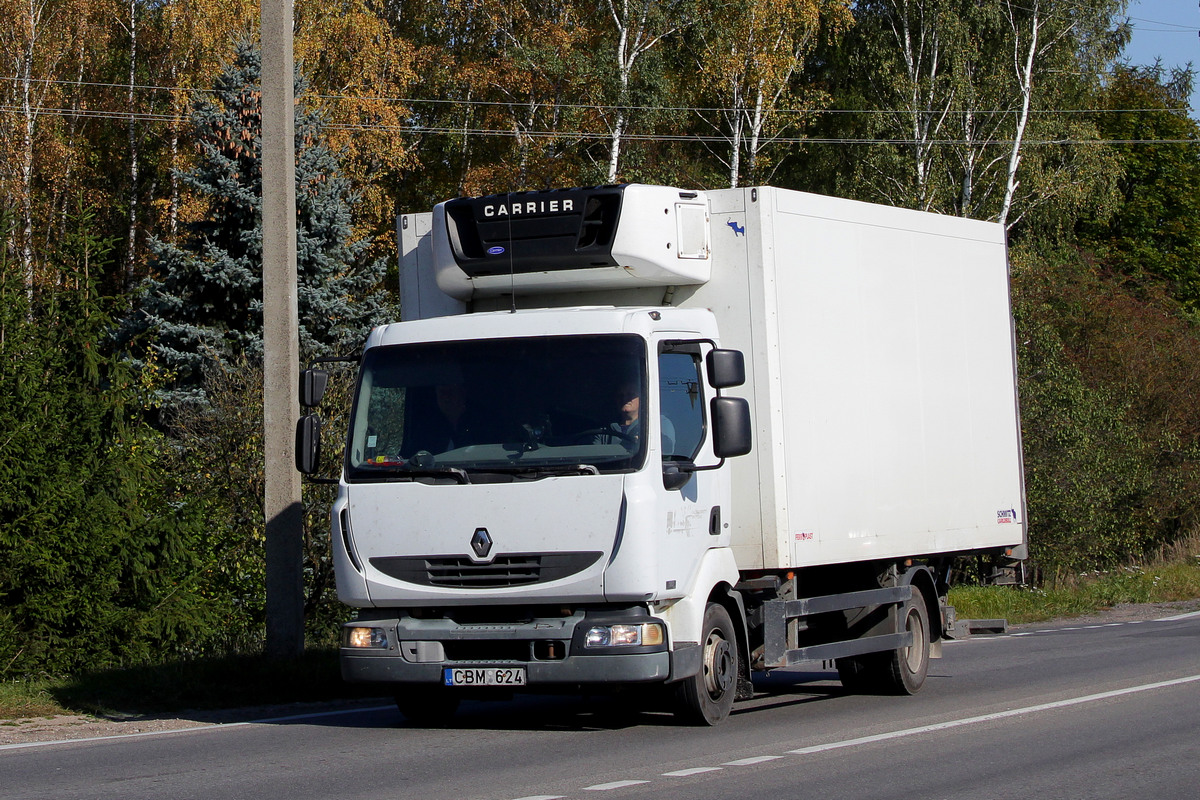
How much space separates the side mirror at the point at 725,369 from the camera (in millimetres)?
9234

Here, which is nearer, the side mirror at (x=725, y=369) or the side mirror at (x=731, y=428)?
the side mirror at (x=731, y=428)

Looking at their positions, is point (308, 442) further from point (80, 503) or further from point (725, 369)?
point (80, 503)

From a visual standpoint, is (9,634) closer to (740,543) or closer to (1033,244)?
(740,543)

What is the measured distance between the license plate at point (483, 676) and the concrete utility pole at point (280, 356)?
408cm

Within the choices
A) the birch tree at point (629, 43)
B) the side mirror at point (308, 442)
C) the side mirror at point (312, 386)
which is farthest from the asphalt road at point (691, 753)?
the birch tree at point (629, 43)

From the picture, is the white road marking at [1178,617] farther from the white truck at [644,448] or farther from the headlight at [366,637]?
the headlight at [366,637]

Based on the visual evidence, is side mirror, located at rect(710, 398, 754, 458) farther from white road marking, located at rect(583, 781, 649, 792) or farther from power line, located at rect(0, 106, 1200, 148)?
power line, located at rect(0, 106, 1200, 148)

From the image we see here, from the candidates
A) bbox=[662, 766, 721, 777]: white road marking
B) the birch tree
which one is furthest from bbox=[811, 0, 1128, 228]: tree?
bbox=[662, 766, 721, 777]: white road marking

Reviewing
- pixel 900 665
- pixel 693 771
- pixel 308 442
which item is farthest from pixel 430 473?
pixel 900 665

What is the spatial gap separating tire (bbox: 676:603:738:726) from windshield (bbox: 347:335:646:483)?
143 centimetres

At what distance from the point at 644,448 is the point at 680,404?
567 millimetres

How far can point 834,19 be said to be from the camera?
1631 inches

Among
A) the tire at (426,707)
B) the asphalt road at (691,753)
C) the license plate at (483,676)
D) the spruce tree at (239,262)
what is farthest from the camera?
the spruce tree at (239,262)

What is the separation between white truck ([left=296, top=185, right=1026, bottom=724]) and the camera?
29.4 feet
